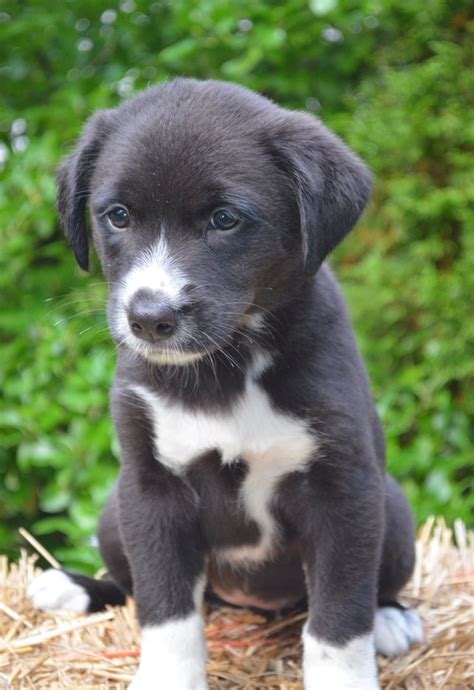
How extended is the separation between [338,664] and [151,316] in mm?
1101

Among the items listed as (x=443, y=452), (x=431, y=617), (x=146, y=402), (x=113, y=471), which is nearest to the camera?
(x=146, y=402)

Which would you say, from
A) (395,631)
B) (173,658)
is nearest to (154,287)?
(173,658)

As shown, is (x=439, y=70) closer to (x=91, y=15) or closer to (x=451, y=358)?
(x=451, y=358)

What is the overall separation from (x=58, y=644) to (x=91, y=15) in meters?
3.75

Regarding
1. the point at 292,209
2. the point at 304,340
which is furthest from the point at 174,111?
the point at 304,340

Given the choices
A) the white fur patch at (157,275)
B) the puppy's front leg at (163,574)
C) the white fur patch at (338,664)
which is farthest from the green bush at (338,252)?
the white fur patch at (157,275)

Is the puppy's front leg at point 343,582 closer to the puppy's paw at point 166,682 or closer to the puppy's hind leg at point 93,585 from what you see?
the puppy's paw at point 166,682

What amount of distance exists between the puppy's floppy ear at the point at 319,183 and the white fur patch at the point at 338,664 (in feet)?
3.38

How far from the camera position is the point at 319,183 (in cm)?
278

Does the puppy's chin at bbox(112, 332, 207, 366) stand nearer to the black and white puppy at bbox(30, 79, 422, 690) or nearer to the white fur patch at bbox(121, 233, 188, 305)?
the black and white puppy at bbox(30, 79, 422, 690)

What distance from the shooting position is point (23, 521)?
18.4 feet

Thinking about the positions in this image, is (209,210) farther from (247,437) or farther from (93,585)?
(93,585)

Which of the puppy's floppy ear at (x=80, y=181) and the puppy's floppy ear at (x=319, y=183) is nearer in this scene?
the puppy's floppy ear at (x=319, y=183)

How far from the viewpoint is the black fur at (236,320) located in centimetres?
271
